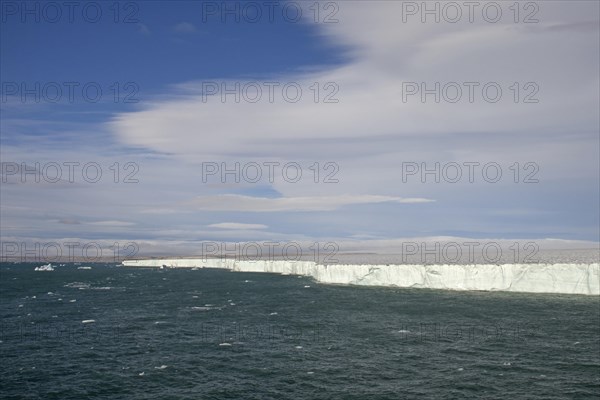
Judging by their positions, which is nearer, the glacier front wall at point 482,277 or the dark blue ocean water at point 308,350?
the dark blue ocean water at point 308,350

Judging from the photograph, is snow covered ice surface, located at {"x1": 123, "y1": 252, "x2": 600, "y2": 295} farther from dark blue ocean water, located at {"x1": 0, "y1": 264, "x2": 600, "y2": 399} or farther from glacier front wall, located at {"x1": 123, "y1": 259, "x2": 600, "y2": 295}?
dark blue ocean water, located at {"x1": 0, "y1": 264, "x2": 600, "y2": 399}

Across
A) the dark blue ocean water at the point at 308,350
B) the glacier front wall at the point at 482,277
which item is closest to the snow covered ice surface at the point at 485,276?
the glacier front wall at the point at 482,277

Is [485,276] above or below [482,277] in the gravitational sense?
above

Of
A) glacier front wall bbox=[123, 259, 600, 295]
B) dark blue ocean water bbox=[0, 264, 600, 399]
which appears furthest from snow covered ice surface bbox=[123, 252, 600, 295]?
dark blue ocean water bbox=[0, 264, 600, 399]

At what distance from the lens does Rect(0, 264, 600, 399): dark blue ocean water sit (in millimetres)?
27688

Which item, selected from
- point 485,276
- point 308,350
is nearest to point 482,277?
point 485,276

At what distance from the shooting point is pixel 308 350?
1471 inches

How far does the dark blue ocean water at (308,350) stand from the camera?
27.7 meters

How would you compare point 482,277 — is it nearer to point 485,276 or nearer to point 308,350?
point 485,276

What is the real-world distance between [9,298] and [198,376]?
6158 cm

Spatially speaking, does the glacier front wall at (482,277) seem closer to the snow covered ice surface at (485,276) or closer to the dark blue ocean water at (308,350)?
the snow covered ice surface at (485,276)

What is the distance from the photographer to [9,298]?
252 ft

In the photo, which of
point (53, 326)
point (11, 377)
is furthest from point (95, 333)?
point (11, 377)

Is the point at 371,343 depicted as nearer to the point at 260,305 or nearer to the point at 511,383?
the point at 511,383
